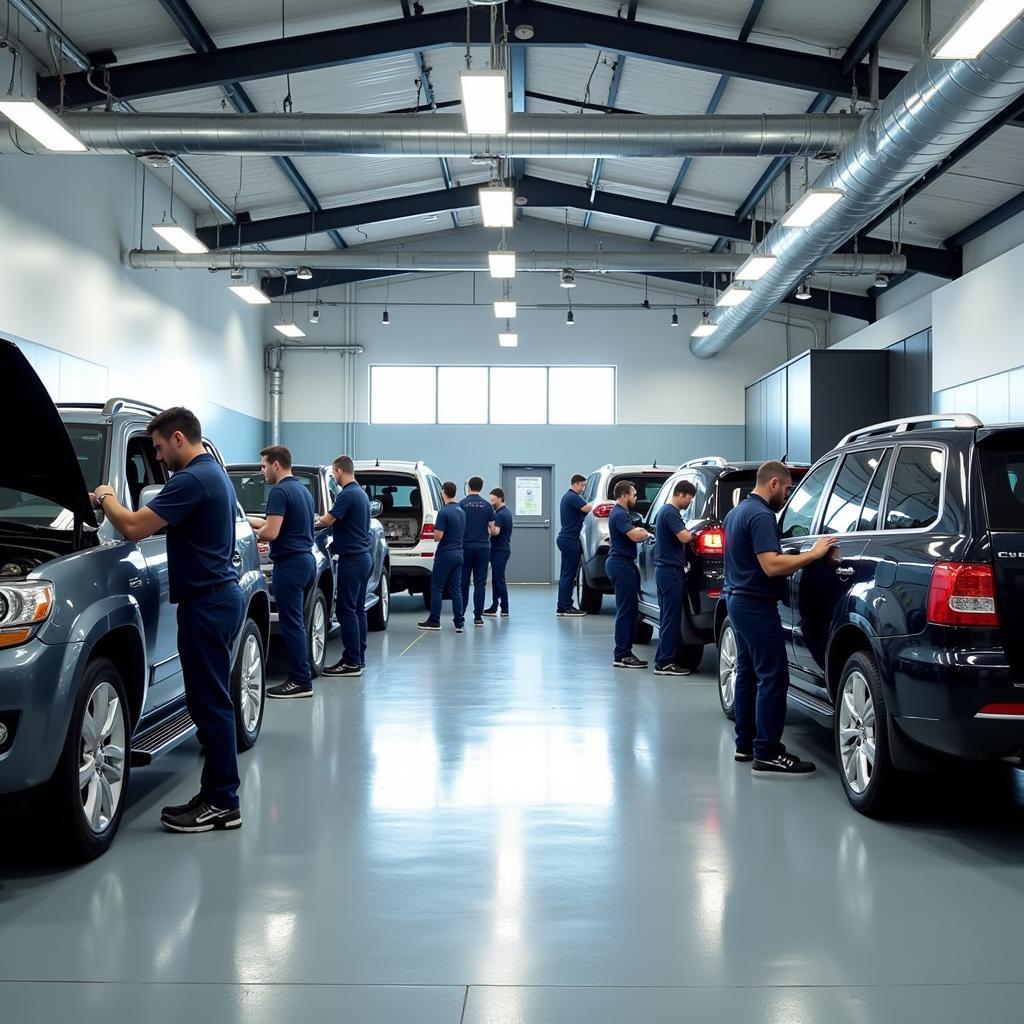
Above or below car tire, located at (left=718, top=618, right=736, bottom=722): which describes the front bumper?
above

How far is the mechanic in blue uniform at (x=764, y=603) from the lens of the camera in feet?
18.4

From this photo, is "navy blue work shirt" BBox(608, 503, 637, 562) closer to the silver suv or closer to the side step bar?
the silver suv

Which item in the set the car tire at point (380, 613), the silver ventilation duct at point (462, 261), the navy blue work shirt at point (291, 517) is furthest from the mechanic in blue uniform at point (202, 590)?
the silver ventilation duct at point (462, 261)

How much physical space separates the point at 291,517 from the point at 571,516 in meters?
7.04

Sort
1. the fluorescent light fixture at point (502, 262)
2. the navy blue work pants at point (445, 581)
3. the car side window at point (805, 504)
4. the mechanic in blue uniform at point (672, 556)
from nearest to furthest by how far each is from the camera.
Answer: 1. the car side window at point (805, 504)
2. the mechanic in blue uniform at point (672, 556)
3. the navy blue work pants at point (445, 581)
4. the fluorescent light fixture at point (502, 262)

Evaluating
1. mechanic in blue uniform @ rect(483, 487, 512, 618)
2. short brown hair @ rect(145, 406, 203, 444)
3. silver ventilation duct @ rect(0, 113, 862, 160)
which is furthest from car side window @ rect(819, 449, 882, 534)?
mechanic in blue uniform @ rect(483, 487, 512, 618)

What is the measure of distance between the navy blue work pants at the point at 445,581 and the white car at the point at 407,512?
1.66ft

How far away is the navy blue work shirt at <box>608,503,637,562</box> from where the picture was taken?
31.5 feet

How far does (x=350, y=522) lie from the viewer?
29.7ft

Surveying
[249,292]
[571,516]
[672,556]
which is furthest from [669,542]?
[249,292]

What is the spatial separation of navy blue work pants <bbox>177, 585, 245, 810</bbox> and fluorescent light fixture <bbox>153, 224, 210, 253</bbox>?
349 inches

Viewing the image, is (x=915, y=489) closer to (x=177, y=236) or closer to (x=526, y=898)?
(x=526, y=898)

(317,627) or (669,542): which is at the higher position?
(669,542)

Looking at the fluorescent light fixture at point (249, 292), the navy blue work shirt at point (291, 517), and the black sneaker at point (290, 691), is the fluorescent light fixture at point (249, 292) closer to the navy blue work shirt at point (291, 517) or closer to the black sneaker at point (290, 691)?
the navy blue work shirt at point (291, 517)
